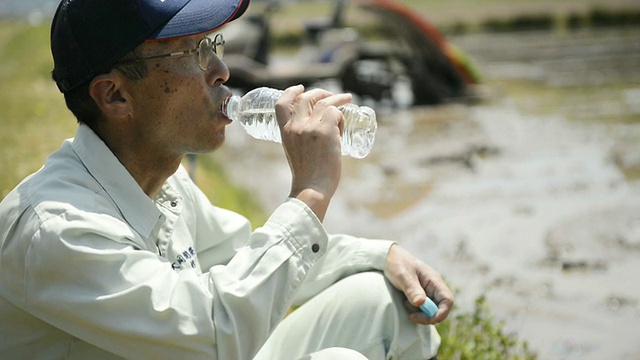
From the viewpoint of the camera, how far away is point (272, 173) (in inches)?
347

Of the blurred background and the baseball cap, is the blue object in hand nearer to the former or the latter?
the blurred background

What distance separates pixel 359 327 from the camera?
261 centimetres

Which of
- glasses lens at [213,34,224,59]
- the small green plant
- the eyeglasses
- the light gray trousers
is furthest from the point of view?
the small green plant

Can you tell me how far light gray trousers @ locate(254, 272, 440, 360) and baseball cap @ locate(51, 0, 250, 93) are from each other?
87cm

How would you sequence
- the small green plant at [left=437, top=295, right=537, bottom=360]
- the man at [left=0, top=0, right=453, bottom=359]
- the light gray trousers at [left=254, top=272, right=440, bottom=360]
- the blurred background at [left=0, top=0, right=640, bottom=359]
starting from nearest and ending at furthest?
1. the man at [left=0, top=0, right=453, bottom=359]
2. the light gray trousers at [left=254, top=272, right=440, bottom=360]
3. the small green plant at [left=437, top=295, right=537, bottom=360]
4. the blurred background at [left=0, top=0, right=640, bottom=359]

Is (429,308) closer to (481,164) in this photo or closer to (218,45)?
(218,45)

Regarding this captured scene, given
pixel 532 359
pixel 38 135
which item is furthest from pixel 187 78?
pixel 38 135

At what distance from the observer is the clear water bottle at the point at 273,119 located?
2656 millimetres

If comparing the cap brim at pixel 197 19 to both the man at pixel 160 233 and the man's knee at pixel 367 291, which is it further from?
the man's knee at pixel 367 291

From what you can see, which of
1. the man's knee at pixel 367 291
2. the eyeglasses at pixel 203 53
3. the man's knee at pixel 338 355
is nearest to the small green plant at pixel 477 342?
the man's knee at pixel 367 291

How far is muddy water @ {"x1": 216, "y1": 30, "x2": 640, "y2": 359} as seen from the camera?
200 inches

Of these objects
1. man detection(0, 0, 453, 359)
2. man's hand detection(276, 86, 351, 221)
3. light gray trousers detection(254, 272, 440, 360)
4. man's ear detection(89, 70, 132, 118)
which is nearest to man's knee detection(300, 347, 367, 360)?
man detection(0, 0, 453, 359)

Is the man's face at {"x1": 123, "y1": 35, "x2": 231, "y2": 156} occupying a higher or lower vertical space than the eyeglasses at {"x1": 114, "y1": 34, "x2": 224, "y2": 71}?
lower

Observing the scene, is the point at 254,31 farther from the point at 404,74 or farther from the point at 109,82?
the point at 109,82
